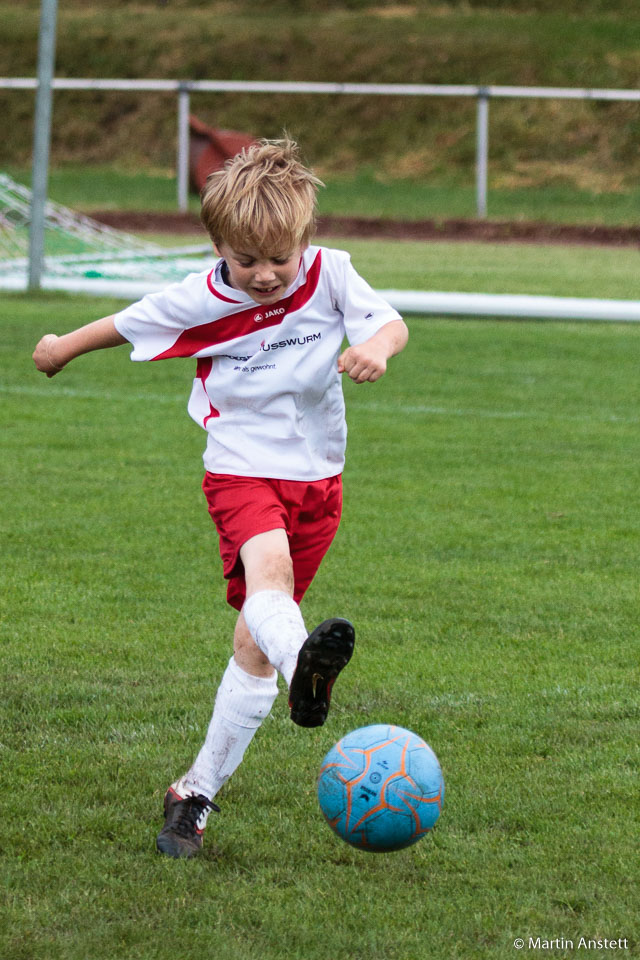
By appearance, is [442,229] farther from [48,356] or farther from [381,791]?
[381,791]

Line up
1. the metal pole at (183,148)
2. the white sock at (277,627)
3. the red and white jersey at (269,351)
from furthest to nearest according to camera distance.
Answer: the metal pole at (183,148) → the red and white jersey at (269,351) → the white sock at (277,627)

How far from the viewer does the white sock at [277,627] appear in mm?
3059

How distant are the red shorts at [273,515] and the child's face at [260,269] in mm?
446

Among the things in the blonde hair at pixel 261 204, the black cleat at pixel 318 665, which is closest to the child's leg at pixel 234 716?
the black cleat at pixel 318 665

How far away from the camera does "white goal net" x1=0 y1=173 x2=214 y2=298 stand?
565 inches

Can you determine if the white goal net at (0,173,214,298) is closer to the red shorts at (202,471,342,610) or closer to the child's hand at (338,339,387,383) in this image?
the red shorts at (202,471,342,610)

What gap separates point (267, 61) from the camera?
3328cm

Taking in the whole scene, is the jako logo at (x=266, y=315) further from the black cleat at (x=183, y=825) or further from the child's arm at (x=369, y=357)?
the black cleat at (x=183, y=825)

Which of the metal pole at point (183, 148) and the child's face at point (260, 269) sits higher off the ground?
the metal pole at point (183, 148)

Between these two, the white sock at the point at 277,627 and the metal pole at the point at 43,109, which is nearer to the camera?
the white sock at the point at 277,627

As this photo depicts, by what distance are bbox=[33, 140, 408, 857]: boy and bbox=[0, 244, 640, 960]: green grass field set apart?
269 millimetres

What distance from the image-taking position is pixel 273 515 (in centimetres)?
338

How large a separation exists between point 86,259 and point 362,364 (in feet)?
45.5

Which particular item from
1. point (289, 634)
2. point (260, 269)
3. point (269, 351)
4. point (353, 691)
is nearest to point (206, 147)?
point (353, 691)
